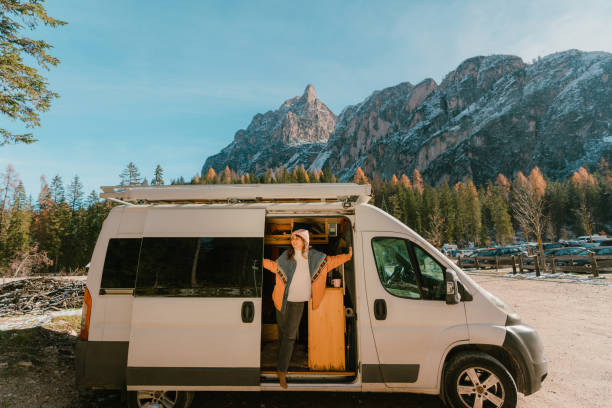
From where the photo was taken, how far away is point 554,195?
70.1 meters

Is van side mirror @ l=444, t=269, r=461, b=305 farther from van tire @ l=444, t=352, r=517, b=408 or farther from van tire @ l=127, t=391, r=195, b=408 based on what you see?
van tire @ l=127, t=391, r=195, b=408

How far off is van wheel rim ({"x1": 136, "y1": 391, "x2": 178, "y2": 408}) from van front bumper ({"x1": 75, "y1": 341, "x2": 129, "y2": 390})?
27 cm

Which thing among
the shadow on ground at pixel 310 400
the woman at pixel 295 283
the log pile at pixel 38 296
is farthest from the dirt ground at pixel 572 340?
the log pile at pixel 38 296

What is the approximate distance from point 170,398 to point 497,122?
13918 centimetres

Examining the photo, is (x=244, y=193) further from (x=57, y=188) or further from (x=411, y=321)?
(x=57, y=188)

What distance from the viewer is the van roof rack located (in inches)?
158

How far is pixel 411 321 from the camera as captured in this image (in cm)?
367

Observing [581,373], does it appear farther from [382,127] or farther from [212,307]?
[382,127]

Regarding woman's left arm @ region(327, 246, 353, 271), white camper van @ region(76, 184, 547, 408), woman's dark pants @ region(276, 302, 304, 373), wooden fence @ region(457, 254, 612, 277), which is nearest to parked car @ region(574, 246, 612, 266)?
wooden fence @ region(457, 254, 612, 277)

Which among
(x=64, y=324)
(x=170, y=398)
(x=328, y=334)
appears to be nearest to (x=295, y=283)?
(x=328, y=334)

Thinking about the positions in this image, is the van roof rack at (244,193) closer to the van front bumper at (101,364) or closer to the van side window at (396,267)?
the van side window at (396,267)

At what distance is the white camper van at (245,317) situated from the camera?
356cm

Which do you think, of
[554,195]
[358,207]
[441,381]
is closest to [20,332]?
[358,207]

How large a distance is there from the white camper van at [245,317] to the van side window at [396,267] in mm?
13
